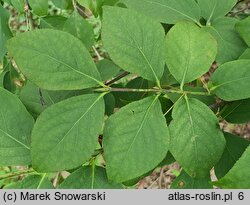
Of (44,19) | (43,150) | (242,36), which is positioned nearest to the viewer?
(43,150)

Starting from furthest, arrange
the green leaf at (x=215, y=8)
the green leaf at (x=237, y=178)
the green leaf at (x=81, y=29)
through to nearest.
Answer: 1. the green leaf at (x=81, y=29)
2. the green leaf at (x=215, y=8)
3. the green leaf at (x=237, y=178)

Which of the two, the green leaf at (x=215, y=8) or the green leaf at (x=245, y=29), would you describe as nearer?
the green leaf at (x=245, y=29)

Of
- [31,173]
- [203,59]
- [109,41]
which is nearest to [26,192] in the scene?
[31,173]

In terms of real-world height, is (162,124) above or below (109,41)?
below

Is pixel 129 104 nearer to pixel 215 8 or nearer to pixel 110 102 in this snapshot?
pixel 110 102

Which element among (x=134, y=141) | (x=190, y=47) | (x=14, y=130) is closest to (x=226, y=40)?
(x=190, y=47)

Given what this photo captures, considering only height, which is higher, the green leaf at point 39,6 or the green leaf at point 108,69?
the green leaf at point 39,6

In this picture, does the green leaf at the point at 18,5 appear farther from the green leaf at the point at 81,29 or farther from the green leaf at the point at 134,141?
the green leaf at the point at 134,141

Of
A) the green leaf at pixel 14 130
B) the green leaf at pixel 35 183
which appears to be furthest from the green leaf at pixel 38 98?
the green leaf at pixel 35 183

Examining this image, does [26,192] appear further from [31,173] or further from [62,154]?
[62,154]
